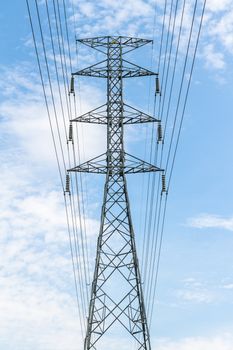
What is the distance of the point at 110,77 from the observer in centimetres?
4528

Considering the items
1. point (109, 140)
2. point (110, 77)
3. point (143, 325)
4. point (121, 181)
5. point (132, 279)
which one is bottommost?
point (143, 325)

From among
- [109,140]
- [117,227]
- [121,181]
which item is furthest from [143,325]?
[109,140]

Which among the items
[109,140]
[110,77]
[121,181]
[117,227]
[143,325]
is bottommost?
[143,325]

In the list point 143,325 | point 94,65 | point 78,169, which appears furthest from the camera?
point 94,65

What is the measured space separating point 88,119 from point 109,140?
1.78 metres

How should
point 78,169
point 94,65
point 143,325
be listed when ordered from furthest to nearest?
point 94,65 → point 78,169 → point 143,325

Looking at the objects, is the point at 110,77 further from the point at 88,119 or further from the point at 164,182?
the point at 164,182

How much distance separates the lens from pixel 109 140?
141 feet

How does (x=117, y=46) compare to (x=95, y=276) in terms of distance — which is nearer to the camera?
(x=95, y=276)

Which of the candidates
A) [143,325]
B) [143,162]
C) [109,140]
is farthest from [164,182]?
[143,325]

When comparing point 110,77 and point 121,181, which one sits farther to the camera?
point 110,77

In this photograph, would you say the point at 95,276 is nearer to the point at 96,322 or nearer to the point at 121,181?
the point at 96,322

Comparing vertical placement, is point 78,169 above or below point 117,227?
above

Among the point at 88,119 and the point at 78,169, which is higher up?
the point at 88,119
